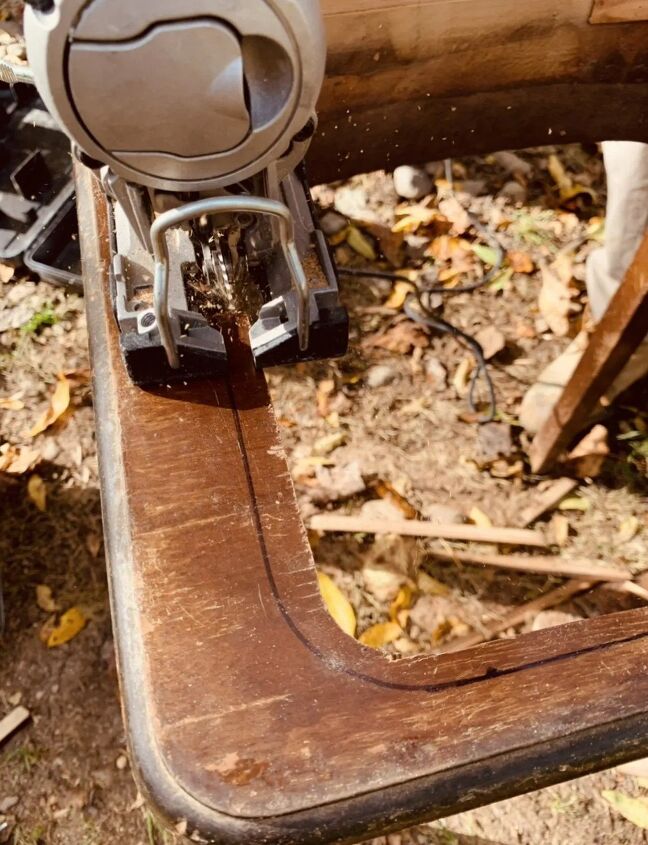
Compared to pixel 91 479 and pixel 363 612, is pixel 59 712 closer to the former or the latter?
pixel 91 479

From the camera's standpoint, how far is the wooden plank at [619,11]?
98 cm

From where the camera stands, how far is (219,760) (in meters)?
0.59

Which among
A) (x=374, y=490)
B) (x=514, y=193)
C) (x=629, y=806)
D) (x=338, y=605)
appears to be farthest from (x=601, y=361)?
(x=514, y=193)

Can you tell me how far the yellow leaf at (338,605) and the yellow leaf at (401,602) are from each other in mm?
83

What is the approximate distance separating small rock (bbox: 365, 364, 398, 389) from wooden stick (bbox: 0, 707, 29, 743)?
1.03 m

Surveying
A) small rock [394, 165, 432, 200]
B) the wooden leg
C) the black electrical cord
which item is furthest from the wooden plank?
small rock [394, 165, 432, 200]

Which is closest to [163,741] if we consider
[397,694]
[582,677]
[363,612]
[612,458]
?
[397,694]

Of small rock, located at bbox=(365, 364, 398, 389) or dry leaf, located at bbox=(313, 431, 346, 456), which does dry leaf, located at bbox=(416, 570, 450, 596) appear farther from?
small rock, located at bbox=(365, 364, 398, 389)

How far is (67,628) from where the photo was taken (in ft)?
4.88

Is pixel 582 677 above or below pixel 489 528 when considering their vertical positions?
above

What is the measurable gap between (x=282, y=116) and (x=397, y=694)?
498 mm

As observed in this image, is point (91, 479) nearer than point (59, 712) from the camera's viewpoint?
No

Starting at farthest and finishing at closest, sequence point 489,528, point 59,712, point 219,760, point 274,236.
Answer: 1. point 489,528
2. point 59,712
3. point 274,236
4. point 219,760

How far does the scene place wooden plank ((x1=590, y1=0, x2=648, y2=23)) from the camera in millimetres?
983
